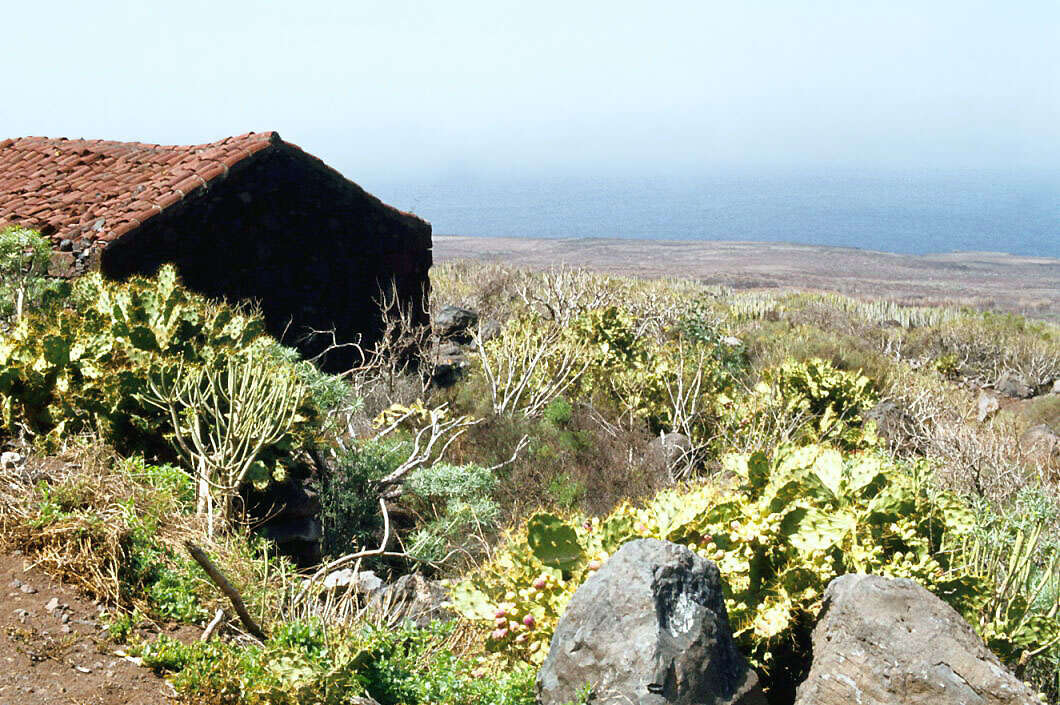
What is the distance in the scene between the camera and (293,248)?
1277cm

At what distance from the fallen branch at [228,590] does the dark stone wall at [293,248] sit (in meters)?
6.76

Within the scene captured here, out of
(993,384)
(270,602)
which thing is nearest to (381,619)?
(270,602)

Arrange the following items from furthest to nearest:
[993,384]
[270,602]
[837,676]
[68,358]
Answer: [993,384] → [68,358] → [270,602] → [837,676]

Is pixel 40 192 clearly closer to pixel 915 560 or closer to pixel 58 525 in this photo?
pixel 58 525

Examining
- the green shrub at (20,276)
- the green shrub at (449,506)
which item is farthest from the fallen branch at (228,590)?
the green shrub at (20,276)

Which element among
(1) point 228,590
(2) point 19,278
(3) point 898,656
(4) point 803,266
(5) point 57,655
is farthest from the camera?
(4) point 803,266

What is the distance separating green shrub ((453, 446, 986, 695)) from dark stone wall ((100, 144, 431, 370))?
7.05 m

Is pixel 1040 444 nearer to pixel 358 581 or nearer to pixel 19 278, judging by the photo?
pixel 358 581

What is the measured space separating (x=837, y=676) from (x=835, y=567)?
3.32 feet

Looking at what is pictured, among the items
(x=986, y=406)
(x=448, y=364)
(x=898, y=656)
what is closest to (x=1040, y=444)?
(x=986, y=406)

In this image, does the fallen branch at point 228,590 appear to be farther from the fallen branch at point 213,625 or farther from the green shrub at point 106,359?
the green shrub at point 106,359

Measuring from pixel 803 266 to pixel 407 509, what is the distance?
317 ft

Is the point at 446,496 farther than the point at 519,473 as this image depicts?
No

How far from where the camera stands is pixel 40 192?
40.7 ft
